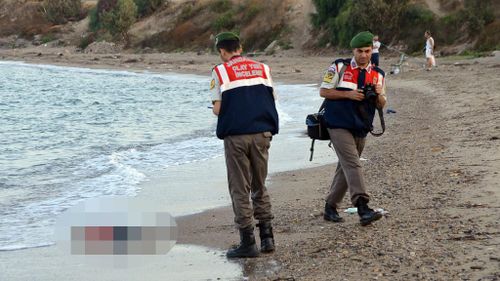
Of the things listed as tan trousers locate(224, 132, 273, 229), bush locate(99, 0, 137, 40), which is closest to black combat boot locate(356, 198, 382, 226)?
tan trousers locate(224, 132, 273, 229)

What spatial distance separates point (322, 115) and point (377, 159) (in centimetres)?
401

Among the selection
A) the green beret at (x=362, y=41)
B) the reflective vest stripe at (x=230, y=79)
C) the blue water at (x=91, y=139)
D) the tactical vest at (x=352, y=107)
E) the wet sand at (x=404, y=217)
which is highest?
the green beret at (x=362, y=41)

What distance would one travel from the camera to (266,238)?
21.5 feet

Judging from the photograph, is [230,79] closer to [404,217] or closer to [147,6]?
[404,217]

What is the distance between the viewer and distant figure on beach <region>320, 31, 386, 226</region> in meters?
6.90

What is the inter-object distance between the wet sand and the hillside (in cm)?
2327

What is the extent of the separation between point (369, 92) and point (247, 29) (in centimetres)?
4798

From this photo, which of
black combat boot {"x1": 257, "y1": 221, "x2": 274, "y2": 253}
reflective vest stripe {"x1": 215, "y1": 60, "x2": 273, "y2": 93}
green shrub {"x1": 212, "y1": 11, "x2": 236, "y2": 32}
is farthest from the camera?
green shrub {"x1": 212, "y1": 11, "x2": 236, "y2": 32}

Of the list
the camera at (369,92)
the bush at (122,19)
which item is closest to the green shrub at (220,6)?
the bush at (122,19)

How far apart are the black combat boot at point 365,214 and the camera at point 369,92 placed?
0.90 m

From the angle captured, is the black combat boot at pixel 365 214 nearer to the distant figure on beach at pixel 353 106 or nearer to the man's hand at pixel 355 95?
the distant figure on beach at pixel 353 106

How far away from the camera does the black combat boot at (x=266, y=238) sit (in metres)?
6.53

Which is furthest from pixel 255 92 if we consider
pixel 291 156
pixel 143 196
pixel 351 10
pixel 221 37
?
pixel 351 10

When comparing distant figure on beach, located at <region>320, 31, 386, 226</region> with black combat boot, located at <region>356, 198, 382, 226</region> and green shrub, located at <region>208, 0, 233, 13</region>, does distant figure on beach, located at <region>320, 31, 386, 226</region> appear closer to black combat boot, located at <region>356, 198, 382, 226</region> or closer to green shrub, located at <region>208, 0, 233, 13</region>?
black combat boot, located at <region>356, 198, 382, 226</region>
